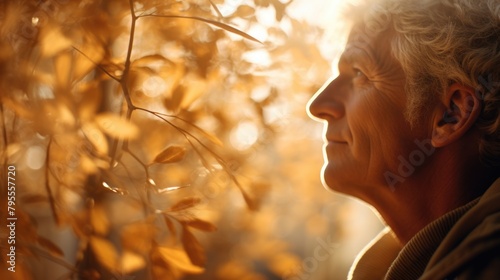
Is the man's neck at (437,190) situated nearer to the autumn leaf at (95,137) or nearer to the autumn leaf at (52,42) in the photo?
the autumn leaf at (95,137)

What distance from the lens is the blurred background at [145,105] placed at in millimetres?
1082

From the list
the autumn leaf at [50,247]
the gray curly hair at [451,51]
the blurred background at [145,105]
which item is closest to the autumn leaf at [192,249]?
the blurred background at [145,105]

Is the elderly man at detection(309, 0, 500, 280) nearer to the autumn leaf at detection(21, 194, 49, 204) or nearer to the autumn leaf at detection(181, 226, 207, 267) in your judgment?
the autumn leaf at detection(181, 226, 207, 267)

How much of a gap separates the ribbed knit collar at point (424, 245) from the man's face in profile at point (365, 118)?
16cm

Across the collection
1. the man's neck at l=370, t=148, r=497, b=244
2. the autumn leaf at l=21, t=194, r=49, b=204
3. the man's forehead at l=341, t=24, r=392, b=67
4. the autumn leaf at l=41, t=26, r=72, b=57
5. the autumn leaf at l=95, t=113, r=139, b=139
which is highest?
the autumn leaf at l=41, t=26, r=72, b=57

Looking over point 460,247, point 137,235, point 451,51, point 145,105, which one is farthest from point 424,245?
point 145,105

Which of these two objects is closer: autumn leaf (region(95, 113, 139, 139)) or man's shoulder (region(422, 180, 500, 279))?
man's shoulder (region(422, 180, 500, 279))

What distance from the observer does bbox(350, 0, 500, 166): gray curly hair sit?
1.07 m

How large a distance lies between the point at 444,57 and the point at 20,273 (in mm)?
886

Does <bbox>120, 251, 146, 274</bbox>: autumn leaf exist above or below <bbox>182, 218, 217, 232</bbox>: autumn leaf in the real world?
above

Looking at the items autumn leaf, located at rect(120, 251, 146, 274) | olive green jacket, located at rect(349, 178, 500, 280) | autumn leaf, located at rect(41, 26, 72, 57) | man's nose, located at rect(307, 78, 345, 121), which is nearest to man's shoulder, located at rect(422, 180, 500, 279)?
olive green jacket, located at rect(349, 178, 500, 280)

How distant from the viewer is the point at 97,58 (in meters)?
1.16

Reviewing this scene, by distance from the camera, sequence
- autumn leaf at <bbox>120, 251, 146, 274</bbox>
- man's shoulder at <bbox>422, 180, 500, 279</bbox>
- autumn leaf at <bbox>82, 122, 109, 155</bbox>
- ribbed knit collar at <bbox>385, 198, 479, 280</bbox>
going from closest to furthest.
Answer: man's shoulder at <bbox>422, 180, 500, 279</bbox>
ribbed knit collar at <bbox>385, 198, 479, 280</bbox>
autumn leaf at <bbox>82, 122, 109, 155</bbox>
autumn leaf at <bbox>120, 251, 146, 274</bbox>

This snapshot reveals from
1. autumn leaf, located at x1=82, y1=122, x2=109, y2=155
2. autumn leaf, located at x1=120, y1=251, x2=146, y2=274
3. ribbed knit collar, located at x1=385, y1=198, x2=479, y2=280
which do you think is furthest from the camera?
autumn leaf, located at x1=120, y1=251, x2=146, y2=274
